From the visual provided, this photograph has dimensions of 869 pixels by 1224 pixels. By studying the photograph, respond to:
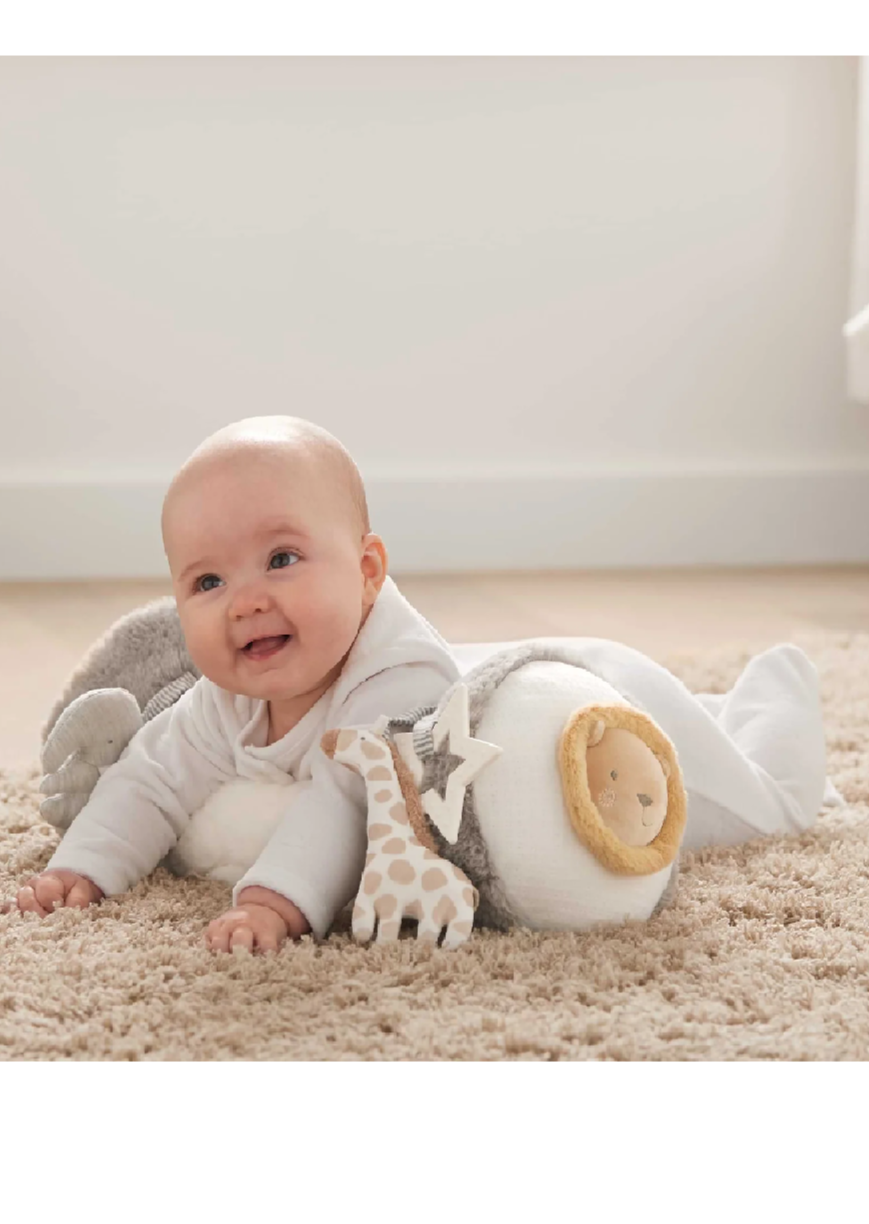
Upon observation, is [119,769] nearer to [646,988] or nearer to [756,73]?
[646,988]

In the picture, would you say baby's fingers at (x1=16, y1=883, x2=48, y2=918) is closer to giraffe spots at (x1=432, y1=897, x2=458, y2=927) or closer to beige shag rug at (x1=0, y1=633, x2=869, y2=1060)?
beige shag rug at (x1=0, y1=633, x2=869, y2=1060)

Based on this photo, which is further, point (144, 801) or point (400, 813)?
point (144, 801)

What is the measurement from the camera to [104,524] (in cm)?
260

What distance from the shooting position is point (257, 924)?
2.78 feet

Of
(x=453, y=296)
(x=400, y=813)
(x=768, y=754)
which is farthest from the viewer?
(x=453, y=296)

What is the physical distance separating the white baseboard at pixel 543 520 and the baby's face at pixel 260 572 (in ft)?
5.46

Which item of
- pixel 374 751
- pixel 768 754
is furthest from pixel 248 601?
pixel 768 754

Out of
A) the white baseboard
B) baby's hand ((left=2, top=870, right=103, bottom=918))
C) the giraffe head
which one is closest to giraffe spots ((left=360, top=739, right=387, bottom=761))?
the giraffe head

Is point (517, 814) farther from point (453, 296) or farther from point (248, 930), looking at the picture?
point (453, 296)

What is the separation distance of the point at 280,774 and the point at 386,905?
0.16 meters

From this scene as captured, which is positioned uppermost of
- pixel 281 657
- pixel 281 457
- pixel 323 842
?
pixel 281 457

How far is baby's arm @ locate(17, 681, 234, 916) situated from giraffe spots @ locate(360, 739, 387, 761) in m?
0.15

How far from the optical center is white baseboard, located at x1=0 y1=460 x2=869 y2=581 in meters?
2.59

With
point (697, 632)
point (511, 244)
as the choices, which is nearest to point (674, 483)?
point (511, 244)
